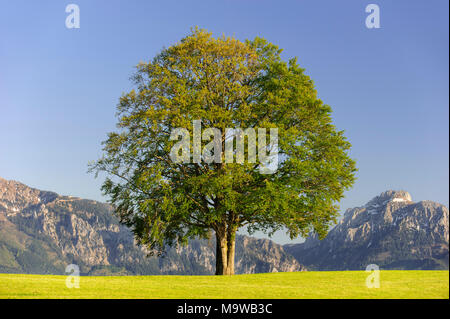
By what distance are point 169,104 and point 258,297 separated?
1984 cm

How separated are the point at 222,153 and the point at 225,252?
900cm

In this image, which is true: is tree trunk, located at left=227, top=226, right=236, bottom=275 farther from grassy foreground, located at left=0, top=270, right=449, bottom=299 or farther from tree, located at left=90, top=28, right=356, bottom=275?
grassy foreground, located at left=0, top=270, right=449, bottom=299

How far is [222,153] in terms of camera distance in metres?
39.7

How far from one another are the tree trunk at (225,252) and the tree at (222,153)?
90 millimetres

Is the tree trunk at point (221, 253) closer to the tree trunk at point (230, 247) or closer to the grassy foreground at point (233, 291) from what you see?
the tree trunk at point (230, 247)

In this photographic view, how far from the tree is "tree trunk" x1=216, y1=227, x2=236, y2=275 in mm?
→ 90

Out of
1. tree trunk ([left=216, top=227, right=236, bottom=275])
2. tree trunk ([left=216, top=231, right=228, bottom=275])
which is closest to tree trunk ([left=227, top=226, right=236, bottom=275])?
tree trunk ([left=216, top=227, right=236, bottom=275])

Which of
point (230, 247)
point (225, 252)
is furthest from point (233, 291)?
point (230, 247)

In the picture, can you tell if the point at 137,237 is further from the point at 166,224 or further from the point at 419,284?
the point at 419,284

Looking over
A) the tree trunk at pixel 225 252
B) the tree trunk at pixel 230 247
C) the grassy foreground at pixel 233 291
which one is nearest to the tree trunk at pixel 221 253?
the tree trunk at pixel 225 252

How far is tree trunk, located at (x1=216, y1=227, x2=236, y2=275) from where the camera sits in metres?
41.1

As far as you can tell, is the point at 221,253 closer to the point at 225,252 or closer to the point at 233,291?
the point at 225,252

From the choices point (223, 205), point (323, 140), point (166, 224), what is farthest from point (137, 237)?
point (323, 140)
